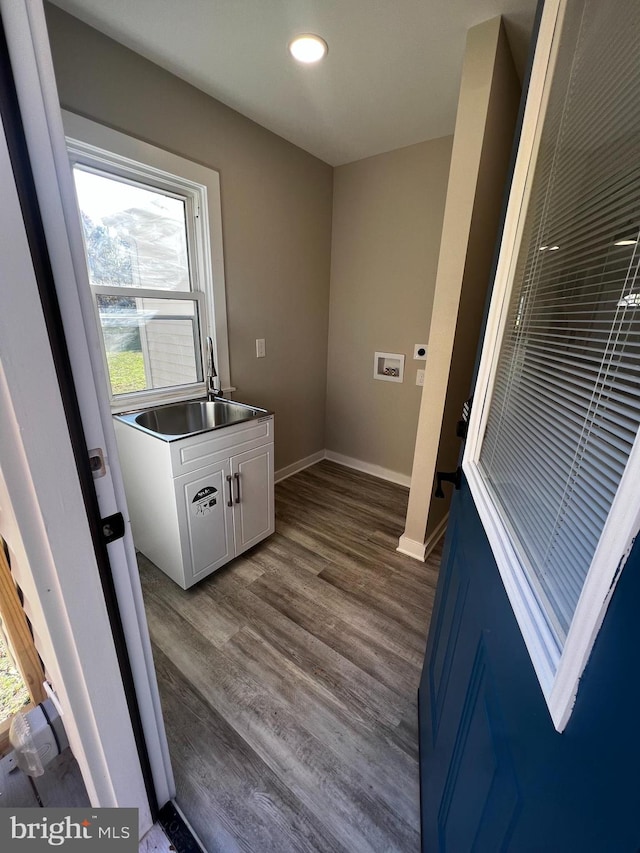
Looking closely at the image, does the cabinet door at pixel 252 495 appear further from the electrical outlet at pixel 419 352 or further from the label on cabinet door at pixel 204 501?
the electrical outlet at pixel 419 352

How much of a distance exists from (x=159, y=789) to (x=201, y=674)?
43 centimetres

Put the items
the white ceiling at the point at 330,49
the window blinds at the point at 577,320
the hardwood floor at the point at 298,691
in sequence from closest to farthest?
the window blinds at the point at 577,320 < the hardwood floor at the point at 298,691 < the white ceiling at the point at 330,49

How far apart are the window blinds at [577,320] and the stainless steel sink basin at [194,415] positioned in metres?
1.52

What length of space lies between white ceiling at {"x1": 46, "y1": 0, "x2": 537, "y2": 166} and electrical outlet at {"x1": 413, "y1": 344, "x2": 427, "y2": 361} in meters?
1.39

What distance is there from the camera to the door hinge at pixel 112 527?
688mm

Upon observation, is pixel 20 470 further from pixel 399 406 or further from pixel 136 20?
pixel 399 406

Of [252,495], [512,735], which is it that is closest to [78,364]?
[512,735]

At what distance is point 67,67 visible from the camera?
1.42m

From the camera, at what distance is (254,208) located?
2320 mm

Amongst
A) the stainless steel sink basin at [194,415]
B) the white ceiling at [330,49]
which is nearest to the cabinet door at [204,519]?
the stainless steel sink basin at [194,415]

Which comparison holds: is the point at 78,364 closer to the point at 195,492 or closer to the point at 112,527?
the point at 112,527

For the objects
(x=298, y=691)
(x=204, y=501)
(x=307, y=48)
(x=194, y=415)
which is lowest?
(x=298, y=691)

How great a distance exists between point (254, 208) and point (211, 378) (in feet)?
3.92

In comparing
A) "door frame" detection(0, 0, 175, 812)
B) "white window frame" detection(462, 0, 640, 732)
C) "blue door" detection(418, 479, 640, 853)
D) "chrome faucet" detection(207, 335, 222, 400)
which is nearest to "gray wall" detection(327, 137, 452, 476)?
"chrome faucet" detection(207, 335, 222, 400)
